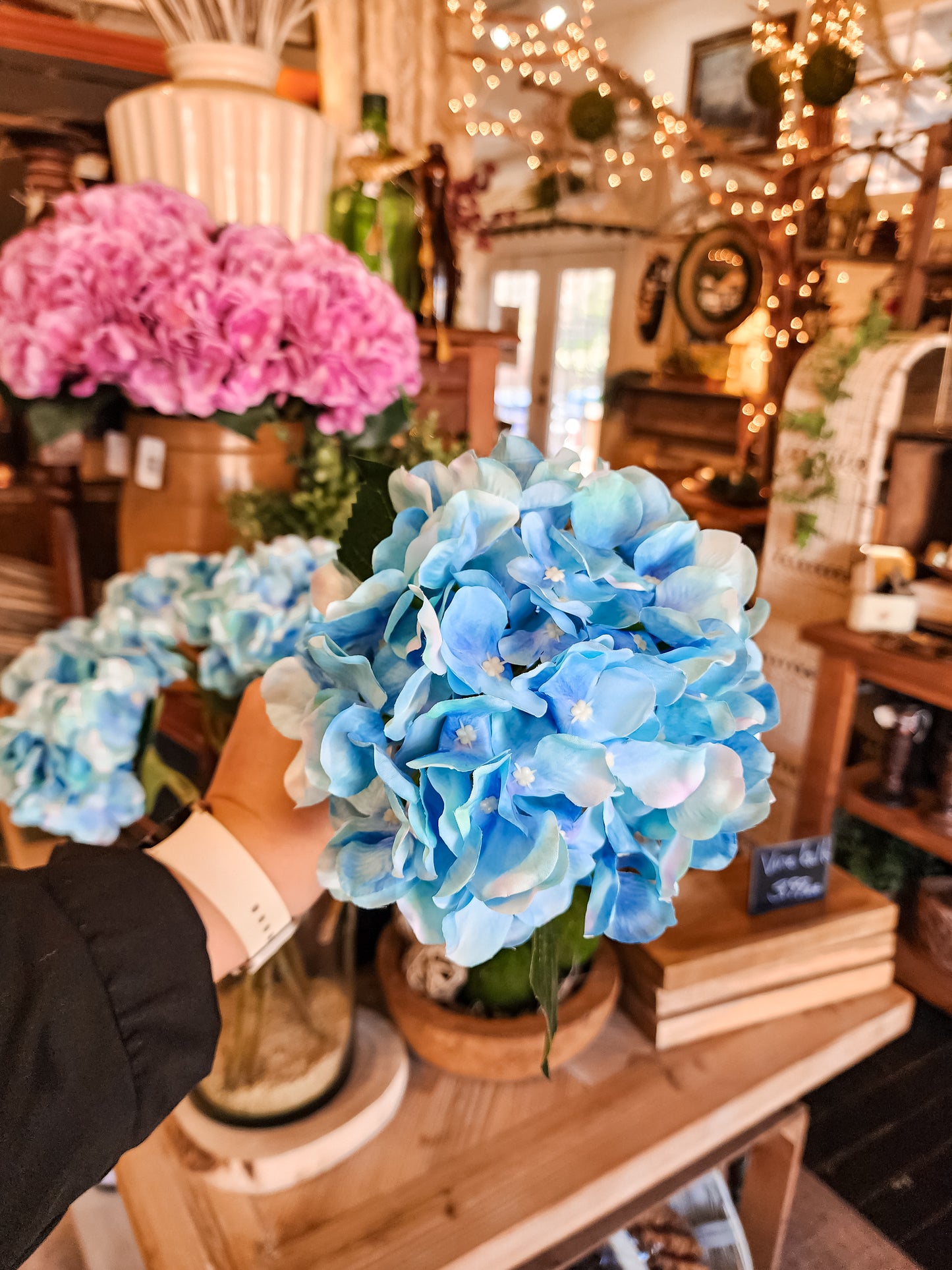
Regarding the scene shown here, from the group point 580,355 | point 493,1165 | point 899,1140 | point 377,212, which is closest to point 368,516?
point 493,1165

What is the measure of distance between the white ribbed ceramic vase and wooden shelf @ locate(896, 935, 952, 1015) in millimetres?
1982

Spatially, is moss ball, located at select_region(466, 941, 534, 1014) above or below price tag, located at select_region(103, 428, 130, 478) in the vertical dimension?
below

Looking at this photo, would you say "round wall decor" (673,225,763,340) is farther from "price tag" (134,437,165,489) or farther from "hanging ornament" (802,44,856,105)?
"price tag" (134,437,165,489)

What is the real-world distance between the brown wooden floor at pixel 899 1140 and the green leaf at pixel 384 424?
1436mm

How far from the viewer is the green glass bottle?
1292mm

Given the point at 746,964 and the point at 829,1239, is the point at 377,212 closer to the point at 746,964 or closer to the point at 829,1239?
the point at 746,964

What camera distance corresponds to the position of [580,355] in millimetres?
5824

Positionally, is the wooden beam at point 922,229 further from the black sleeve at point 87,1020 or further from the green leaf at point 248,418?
the black sleeve at point 87,1020

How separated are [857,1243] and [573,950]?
3.89 feet

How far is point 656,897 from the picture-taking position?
0.47 m

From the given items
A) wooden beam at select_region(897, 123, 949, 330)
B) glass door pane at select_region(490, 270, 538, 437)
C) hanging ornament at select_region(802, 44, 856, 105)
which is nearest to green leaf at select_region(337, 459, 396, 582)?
wooden beam at select_region(897, 123, 949, 330)

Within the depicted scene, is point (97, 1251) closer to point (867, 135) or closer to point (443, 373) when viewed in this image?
point (443, 373)

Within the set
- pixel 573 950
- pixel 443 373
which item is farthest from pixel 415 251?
pixel 573 950

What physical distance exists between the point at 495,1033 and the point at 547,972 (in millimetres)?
268
